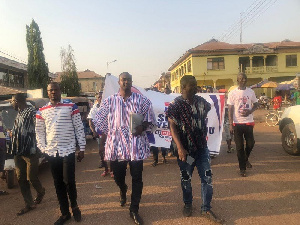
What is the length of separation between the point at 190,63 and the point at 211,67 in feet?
9.63

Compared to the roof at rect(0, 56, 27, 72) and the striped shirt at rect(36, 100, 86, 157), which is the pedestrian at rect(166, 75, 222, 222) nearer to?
the striped shirt at rect(36, 100, 86, 157)

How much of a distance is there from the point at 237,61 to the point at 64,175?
3775 cm

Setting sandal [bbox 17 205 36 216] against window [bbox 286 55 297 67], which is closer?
sandal [bbox 17 205 36 216]

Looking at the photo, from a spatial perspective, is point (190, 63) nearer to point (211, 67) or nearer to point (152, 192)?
point (211, 67)

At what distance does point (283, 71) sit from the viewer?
39.3 m

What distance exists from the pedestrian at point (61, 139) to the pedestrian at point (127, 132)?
0.36 m

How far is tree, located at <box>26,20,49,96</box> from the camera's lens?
32375mm

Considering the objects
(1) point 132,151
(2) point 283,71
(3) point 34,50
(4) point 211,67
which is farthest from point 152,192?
(2) point 283,71

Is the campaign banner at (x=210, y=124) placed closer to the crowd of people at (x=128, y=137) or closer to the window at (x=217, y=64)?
the crowd of people at (x=128, y=137)

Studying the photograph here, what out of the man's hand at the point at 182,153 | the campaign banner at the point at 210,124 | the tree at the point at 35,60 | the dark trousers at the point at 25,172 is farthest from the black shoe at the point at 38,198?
the tree at the point at 35,60

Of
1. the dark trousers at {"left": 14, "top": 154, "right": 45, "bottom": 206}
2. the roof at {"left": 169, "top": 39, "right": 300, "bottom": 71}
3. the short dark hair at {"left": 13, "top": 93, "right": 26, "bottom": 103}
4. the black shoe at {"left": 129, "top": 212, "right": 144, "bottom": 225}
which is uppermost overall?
the roof at {"left": 169, "top": 39, "right": 300, "bottom": 71}

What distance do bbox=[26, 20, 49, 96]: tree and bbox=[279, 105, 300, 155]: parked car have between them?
96.6 feet

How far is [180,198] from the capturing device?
15.0 ft

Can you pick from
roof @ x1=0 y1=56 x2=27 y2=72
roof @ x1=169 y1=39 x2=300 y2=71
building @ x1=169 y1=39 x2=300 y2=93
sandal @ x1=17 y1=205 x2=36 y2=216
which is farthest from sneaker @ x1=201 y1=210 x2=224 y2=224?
roof @ x1=169 y1=39 x2=300 y2=71
